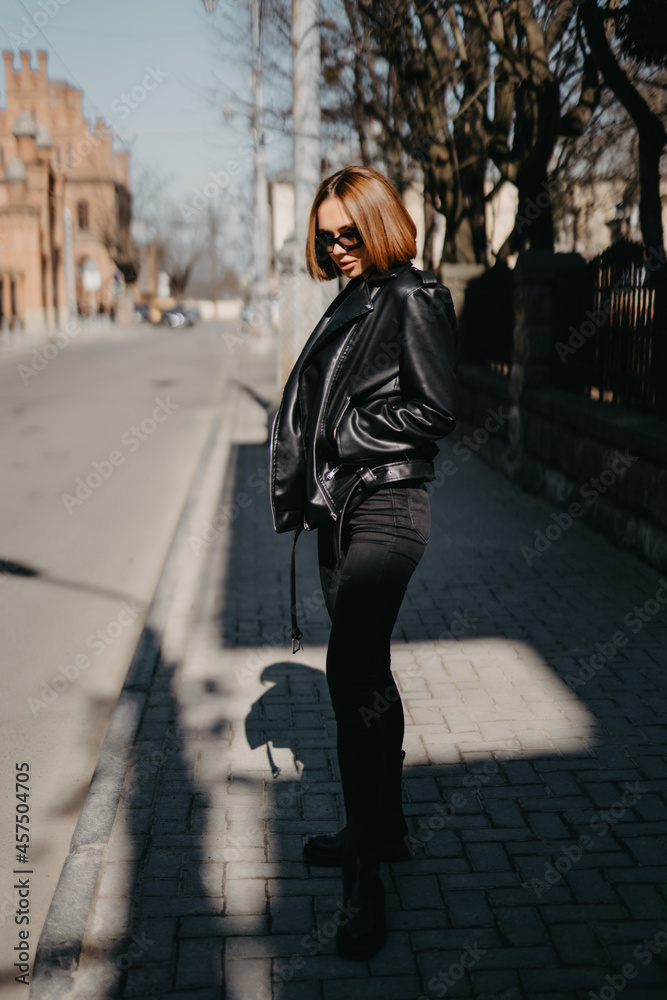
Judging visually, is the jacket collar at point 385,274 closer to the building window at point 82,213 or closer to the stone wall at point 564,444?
the stone wall at point 564,444

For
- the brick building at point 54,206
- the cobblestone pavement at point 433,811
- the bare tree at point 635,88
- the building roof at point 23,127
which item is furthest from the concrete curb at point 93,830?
the building roof at point 23,127

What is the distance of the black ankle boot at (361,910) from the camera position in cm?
278

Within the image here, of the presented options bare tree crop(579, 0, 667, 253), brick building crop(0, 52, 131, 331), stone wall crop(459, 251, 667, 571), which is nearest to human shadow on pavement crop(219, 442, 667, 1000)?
stone wall crop(459, 251, 667, 571)

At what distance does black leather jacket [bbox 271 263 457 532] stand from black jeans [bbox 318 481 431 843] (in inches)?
3.3

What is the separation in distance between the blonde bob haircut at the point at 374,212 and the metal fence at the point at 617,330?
4302 mm

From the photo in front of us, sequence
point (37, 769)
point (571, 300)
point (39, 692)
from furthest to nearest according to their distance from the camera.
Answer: point (571, 300), point (39, 692), point (37, 769)

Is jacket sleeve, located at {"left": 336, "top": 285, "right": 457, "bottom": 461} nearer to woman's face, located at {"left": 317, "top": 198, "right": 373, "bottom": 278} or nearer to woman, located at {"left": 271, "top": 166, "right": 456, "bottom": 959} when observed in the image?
woman, located at {"left": 271, "top": 166, "right": 456, "bottom": 959}

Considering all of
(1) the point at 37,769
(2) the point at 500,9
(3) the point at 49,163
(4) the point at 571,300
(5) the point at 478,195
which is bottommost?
(1) the point at 37,769

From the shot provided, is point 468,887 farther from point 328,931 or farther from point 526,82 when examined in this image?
point 526,82

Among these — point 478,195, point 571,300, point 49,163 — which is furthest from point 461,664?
point 49,163

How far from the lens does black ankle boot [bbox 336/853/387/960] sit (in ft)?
9.11

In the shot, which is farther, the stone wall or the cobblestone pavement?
the stone wall

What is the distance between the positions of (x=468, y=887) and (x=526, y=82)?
428 inches

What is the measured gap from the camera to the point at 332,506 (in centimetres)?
288
